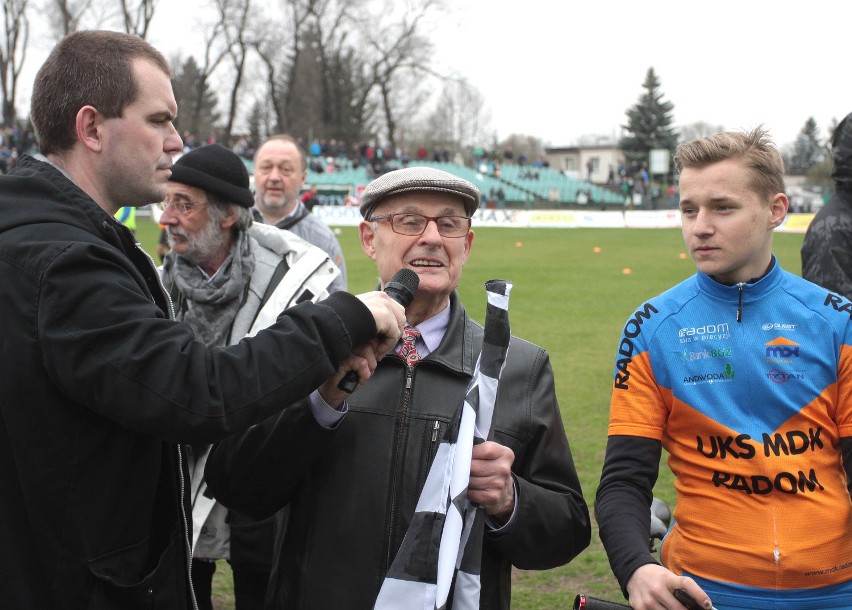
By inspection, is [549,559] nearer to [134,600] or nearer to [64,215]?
[134,600]

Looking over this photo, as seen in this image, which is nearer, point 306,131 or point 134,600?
point 134,600

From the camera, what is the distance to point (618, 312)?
14703 millimetres

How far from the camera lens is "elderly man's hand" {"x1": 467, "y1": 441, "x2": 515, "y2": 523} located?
2.25 metres

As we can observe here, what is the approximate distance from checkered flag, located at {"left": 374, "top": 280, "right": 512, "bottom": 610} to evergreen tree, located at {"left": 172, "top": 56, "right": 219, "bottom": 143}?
57.5m

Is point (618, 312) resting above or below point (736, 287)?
below

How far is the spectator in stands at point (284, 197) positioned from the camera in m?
6.54

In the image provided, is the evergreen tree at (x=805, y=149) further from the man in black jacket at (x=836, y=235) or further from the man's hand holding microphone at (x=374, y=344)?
the man's hand holding microphone at (x=374, y=344)

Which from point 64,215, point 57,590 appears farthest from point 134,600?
point 64,215

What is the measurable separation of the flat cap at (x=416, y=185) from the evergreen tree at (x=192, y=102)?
5690 cm

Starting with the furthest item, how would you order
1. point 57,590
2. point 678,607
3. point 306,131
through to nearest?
point 306,131
point 678,607
point 57,590

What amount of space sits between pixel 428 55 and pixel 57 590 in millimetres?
59276

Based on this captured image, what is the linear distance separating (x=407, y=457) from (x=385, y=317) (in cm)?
50

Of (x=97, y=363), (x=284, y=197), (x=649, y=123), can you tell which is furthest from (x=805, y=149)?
(x=97, y=363)

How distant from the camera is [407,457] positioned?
243 cm
